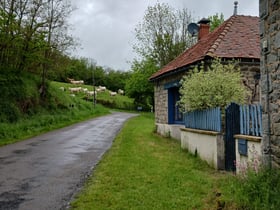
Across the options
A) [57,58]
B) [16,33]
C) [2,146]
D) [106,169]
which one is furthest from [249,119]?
[57,58]

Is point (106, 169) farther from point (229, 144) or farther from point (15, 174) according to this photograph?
point (229, 144)

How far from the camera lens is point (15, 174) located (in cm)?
901

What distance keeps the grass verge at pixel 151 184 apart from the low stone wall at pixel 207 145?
225 millimetres

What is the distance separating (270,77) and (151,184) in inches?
128

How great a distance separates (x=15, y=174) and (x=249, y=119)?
599cm

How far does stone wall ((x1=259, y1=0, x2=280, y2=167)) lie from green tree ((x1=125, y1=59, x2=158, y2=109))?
30453 millimetres

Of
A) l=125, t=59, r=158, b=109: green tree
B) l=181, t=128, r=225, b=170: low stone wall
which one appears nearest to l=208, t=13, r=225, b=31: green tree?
l=125, t=59, r=158, b=109: green tree

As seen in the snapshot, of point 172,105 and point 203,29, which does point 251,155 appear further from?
point 203,29

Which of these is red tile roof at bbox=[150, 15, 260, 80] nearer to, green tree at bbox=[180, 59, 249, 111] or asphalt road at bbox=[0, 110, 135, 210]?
green tree at bbox=[180, 59, 249, 111]

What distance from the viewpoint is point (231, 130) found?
29.3ft

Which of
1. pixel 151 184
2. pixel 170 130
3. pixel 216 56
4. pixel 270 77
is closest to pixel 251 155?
pixel 270 77

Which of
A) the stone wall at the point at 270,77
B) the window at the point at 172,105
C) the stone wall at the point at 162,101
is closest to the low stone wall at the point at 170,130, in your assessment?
the stone wall at the point at 162,101

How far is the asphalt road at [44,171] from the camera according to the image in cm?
652

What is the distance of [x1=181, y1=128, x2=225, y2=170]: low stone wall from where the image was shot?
355 inches
